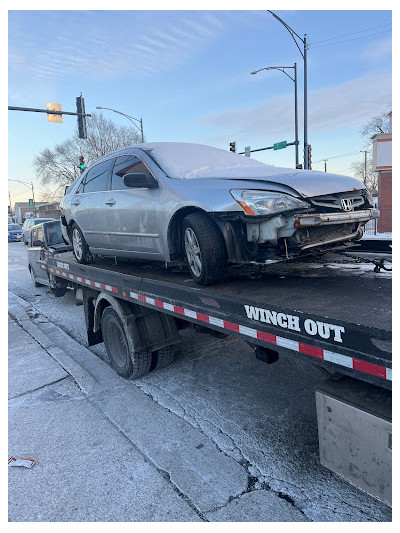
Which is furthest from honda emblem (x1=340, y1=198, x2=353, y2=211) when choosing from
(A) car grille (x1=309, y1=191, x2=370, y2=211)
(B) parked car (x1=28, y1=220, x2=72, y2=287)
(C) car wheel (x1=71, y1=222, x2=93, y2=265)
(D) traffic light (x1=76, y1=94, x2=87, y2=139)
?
(D) traffic light (x1=76, y1=94, x2=87, y2=139)

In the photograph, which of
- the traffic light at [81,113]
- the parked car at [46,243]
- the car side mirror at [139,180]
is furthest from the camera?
the traffic light at [81,113]

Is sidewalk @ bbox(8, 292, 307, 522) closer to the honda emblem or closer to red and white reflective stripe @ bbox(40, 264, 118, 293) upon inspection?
red and white reflective stripe @ bbox(40, 264, 118, 293)

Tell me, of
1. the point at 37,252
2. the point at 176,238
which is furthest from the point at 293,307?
the point at 37,252

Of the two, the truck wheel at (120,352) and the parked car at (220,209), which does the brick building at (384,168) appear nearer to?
the parked car at (220,209)

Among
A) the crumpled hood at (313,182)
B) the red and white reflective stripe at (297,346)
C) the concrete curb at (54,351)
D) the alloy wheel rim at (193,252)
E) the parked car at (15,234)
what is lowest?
the concrete curb at (54,351)

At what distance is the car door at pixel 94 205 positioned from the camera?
200 inches

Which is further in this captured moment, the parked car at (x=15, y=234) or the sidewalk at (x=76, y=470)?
the parked car at (x=15, y=234)

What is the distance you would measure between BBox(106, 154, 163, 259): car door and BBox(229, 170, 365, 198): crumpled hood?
3.72 feet

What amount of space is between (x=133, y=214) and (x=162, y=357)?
5.39ft

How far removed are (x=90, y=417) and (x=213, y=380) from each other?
1.31 metres

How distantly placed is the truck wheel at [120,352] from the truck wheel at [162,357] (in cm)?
10

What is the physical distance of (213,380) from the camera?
14.2 feet

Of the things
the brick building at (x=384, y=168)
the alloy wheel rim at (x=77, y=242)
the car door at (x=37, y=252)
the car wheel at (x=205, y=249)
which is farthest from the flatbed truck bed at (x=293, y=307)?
the brick building at (x=384, y=168)

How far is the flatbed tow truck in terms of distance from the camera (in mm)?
2104
